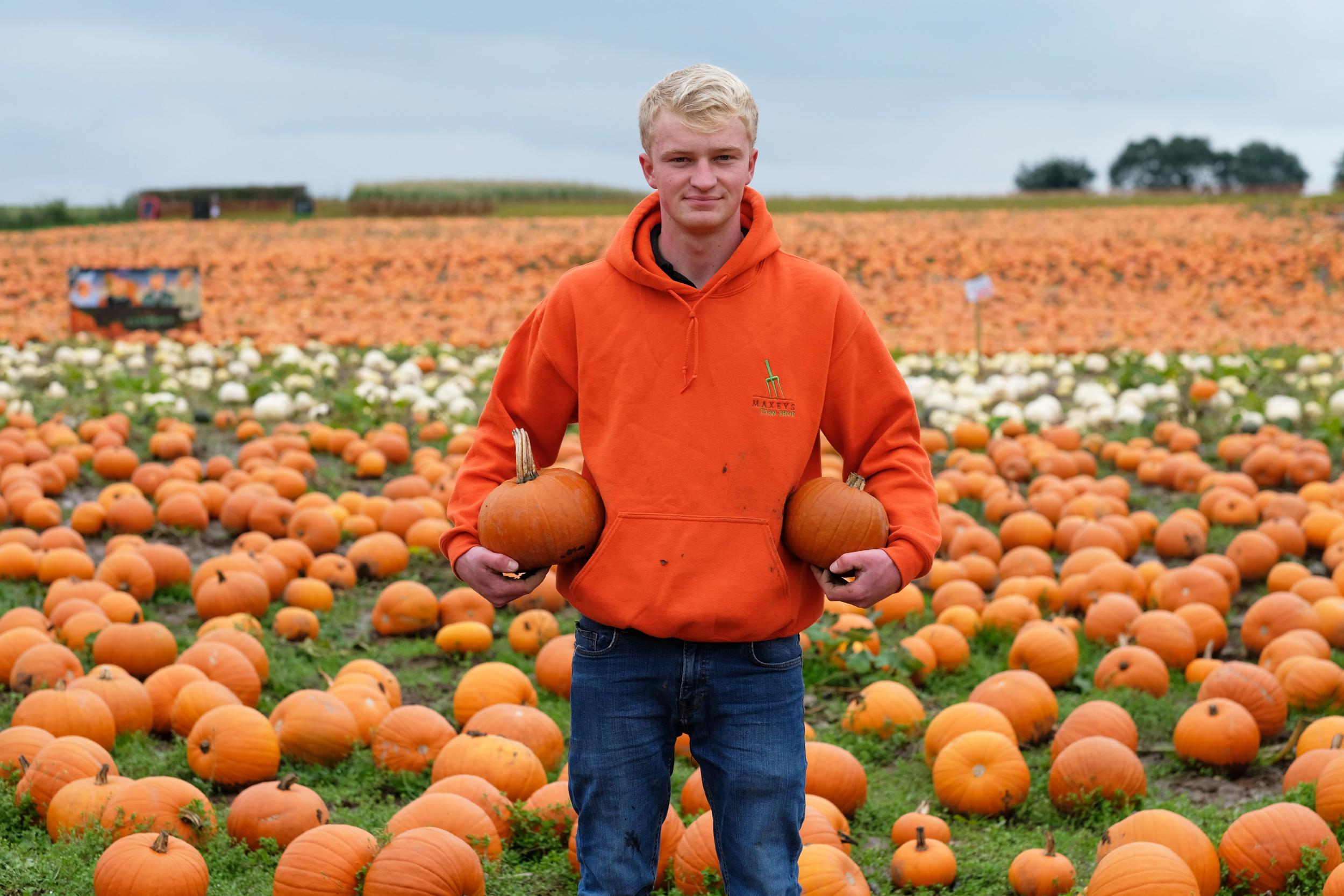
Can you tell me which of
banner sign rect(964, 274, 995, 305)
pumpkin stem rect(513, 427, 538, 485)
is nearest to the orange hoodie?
pumpkin stem rect(513, 427, 538, 485)

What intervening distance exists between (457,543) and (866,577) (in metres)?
1.02

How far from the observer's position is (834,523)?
2.77m

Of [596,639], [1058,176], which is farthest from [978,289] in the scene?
[1058,176]

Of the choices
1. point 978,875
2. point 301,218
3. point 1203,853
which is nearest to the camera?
point 1203,853

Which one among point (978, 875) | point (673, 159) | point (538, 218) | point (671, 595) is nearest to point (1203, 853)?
point (978, 875)

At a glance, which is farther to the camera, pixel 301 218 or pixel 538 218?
pixel 301 218

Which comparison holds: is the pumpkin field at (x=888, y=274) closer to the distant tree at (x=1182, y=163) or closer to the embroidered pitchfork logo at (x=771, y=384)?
the embroidered pitchfork logo at (x=771, y=384)

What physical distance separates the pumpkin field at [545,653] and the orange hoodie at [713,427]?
1.18 m

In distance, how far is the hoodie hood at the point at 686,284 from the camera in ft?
9.37

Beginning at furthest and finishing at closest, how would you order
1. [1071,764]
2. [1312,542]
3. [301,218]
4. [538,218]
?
[301,218] < [538,218] < [1312,542] < [1071,764]

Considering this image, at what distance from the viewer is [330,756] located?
470cm

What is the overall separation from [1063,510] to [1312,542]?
153cm

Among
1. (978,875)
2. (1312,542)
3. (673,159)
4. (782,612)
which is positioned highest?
(673,159)

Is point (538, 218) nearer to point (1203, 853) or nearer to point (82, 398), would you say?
point (82, 398)
